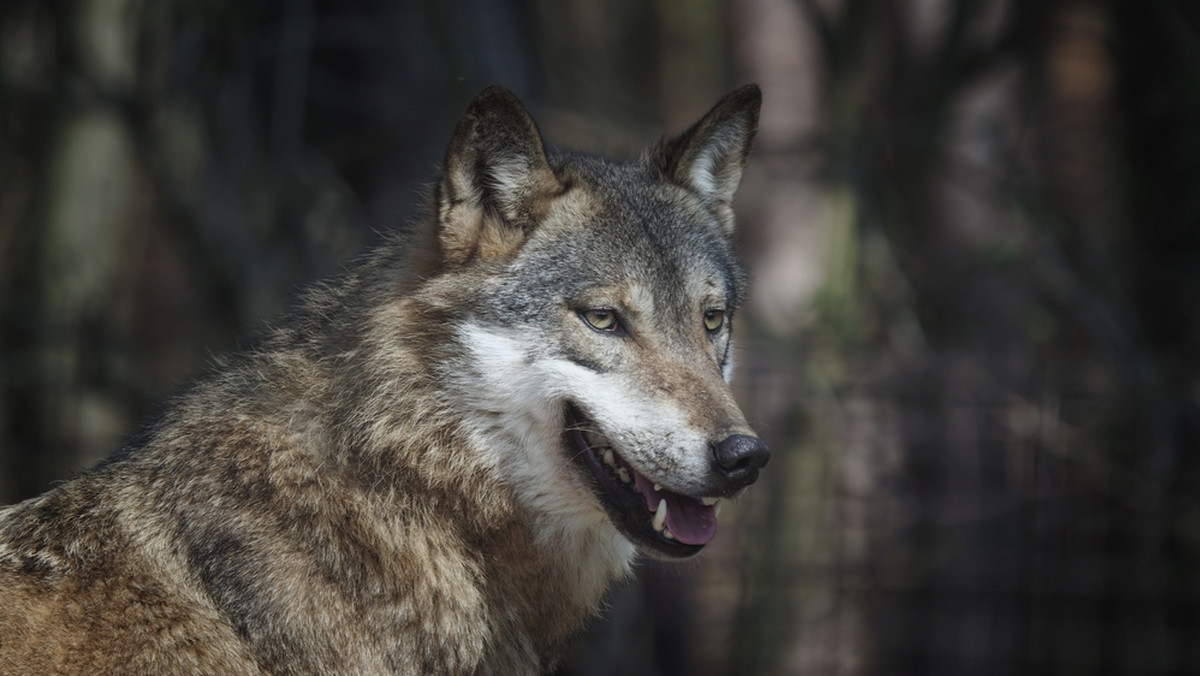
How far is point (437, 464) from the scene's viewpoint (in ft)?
12.1

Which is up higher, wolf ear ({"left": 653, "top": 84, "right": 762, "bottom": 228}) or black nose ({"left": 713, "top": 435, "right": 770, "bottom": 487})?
wolf ear ({"left": 653, "top": 84, "right": 762, "bottom": 228})

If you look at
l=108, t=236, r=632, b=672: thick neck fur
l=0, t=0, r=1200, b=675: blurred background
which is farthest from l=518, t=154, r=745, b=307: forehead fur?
l=0, t=0, r=1200, b=675: blurred background

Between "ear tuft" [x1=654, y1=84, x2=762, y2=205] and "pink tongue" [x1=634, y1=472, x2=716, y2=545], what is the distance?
1.37 m

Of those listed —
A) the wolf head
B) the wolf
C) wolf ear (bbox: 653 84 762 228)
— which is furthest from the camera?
wolf ear (bbox: 653 84 762 228)

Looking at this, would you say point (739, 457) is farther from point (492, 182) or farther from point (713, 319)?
point (492, 182)

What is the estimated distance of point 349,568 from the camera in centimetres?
348

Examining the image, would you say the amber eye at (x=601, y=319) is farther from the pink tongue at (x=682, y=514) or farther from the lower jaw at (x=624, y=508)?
the pink tongue at (x=682, y=514)

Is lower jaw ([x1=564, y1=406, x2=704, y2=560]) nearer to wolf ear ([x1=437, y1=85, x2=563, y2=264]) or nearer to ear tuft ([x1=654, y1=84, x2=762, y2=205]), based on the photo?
wolf ear ([x1=437, y1=85, x2=563, y2=264])

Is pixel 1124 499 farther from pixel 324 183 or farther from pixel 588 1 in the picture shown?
pixel 588 1

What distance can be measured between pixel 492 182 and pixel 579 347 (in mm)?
664

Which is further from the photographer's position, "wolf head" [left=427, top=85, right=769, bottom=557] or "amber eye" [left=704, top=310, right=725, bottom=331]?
"amber eye" [left=704, top=310, right=725, bottom=331]

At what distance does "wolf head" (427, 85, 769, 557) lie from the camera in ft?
11.7

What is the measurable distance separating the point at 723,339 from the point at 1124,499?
5965mm

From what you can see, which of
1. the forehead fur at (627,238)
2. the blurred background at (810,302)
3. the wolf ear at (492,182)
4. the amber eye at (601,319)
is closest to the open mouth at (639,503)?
the amber eye at (601,319)
